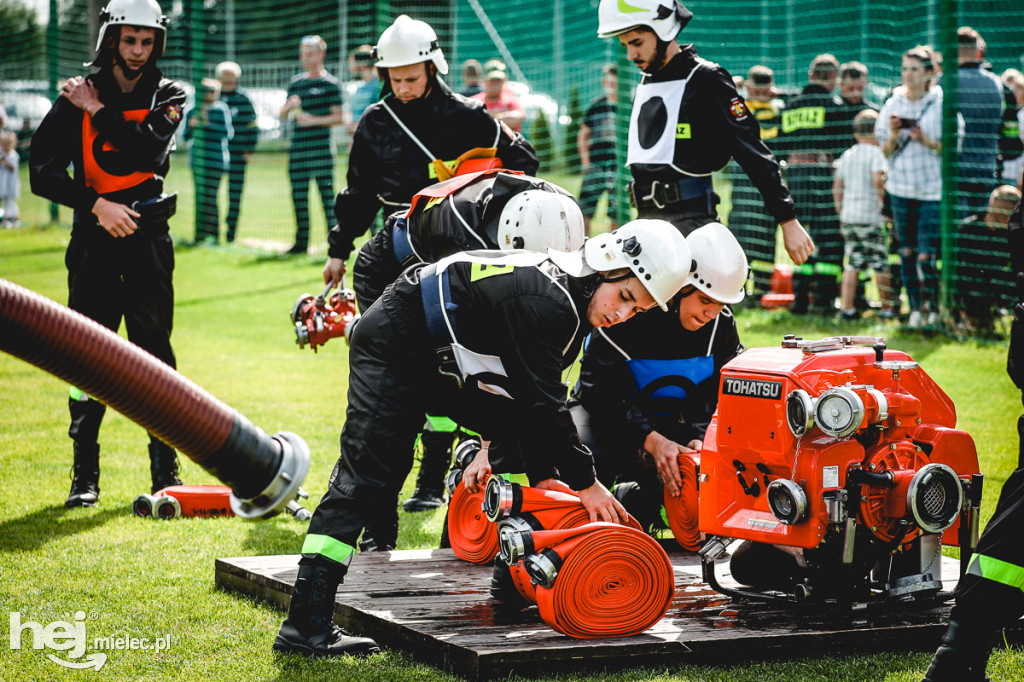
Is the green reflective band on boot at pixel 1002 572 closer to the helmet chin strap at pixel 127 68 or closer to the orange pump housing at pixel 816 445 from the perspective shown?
the orange pump housing at pixel 816 445

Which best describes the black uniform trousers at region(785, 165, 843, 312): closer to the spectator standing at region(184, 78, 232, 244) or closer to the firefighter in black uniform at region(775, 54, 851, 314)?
the firefighter in black uniform at region(775, 54, 851, 314)

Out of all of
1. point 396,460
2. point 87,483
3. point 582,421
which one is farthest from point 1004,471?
point 87,483

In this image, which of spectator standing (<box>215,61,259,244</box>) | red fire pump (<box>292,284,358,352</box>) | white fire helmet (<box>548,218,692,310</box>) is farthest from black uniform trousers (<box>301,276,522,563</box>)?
spectator standing (<box>215,61,259,244</box>)

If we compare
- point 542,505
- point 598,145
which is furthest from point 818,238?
point 542,505

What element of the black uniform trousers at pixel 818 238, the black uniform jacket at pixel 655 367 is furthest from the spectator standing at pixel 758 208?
the black uniform jacket at pixel 655 367

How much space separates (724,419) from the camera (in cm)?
473

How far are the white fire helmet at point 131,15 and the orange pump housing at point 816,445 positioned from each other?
156 inches

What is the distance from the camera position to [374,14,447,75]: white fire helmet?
636 centimetres

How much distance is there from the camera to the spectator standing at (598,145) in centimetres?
1366

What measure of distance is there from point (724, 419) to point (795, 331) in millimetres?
6849

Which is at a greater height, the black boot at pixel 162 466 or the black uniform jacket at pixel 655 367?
the black uniform jacket at pixel 655 367

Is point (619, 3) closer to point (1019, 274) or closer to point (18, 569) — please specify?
point (1019, 274)

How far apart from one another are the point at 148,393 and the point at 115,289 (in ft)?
14.4

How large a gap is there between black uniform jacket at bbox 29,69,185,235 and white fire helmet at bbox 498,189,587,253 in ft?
8.75
